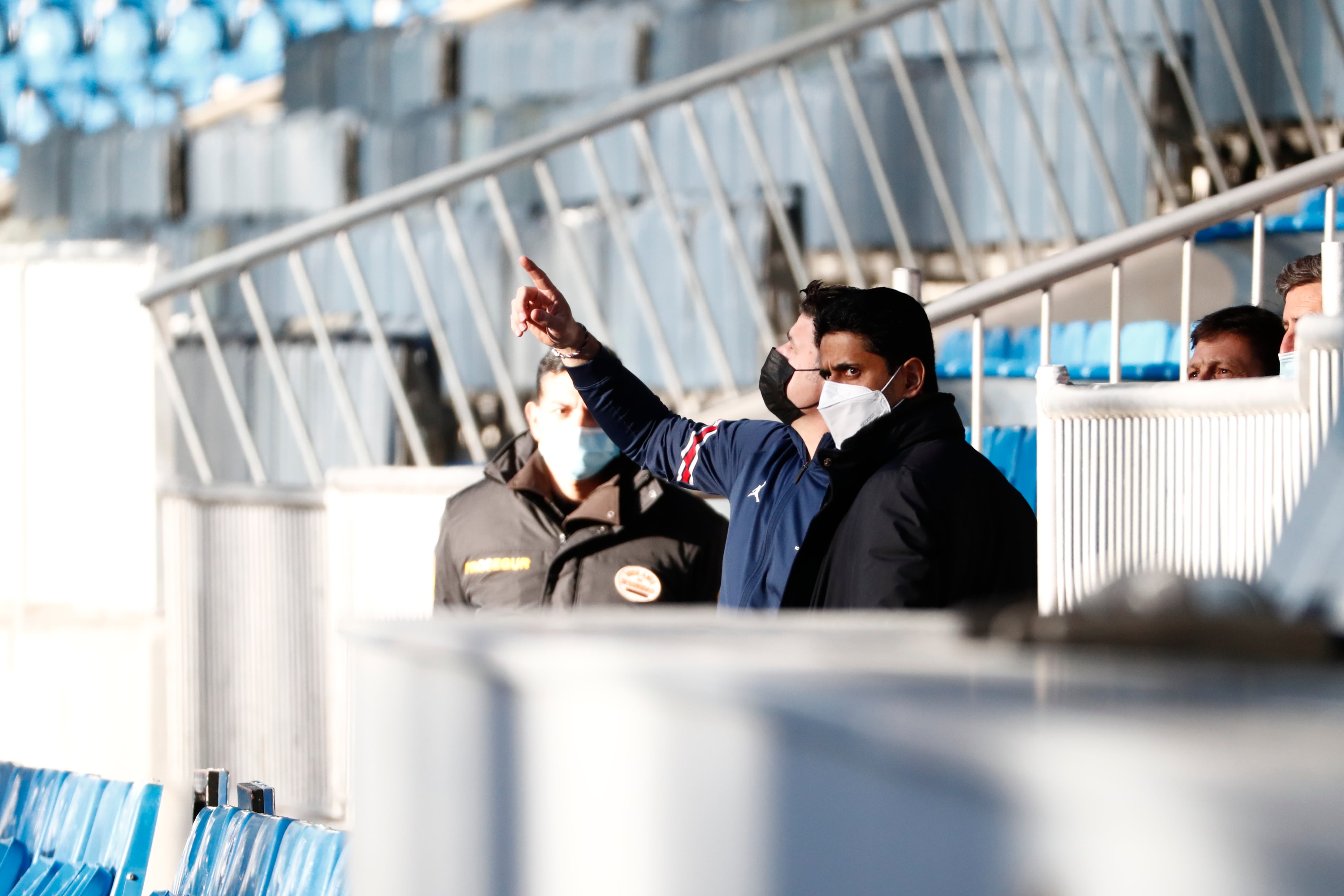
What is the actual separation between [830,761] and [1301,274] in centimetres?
215

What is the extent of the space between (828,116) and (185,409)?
2.85 meters

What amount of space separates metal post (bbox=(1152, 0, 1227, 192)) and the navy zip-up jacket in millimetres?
2242

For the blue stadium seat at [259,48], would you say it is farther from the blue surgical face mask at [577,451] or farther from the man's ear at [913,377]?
the man's ear at [913,377]

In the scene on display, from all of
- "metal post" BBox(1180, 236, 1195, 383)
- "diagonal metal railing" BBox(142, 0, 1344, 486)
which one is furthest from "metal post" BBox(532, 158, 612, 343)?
"metal post" BBox(1180, 236, 1195, 383)

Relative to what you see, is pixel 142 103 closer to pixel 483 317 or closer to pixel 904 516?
pixel 483 317

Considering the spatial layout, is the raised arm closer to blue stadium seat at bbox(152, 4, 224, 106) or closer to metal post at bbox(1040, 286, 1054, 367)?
metal post at bbox(1040, 286, 1054, 367)

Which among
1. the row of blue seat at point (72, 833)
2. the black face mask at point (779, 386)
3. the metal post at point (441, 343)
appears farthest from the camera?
the metal post at point (441, 343)

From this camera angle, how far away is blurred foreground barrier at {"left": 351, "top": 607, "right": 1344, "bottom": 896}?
780 millimetres

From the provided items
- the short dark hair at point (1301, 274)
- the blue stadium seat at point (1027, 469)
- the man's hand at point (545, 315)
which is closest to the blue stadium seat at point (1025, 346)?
the blue stadium seat at point (1027, 469)

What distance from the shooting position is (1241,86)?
15.1 feet

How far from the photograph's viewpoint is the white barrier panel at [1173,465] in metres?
1.63

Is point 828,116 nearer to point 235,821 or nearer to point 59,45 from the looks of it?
point 235,821

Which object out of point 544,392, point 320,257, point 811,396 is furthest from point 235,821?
point 320,257

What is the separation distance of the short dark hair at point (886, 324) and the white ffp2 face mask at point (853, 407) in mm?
46
